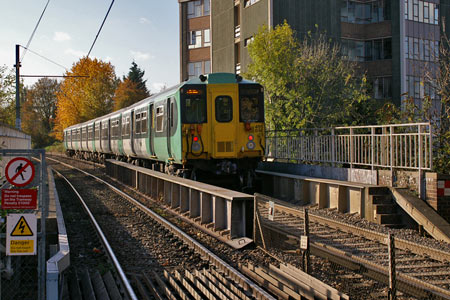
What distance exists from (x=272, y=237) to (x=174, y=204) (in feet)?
14.6

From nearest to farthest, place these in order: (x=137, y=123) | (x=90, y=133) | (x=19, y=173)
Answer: (x=19, y=173) < (x=137, y=123) < (x=90, y=133)

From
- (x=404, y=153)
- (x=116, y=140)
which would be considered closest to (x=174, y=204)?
(x=404, y=153)

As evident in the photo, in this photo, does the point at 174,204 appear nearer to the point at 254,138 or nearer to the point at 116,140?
the point at 254,138

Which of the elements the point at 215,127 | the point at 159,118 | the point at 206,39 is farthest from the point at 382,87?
the point at 215,127

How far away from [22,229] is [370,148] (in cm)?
843

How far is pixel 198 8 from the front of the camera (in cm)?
4184

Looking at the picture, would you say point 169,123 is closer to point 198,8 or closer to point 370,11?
point 370,11

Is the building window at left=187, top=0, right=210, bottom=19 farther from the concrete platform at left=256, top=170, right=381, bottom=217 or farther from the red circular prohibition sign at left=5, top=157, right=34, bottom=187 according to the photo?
the red circular prohibition sign at left=5, top=157, right=34, bottom=187

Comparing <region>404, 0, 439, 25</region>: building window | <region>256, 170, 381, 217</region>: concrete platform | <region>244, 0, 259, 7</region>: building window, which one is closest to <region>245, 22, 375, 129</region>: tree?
<region>256, 170, 381, 217</region>: concrete platform

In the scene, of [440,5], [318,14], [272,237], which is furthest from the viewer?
[440,5]

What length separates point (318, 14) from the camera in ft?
104

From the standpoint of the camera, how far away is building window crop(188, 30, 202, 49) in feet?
137

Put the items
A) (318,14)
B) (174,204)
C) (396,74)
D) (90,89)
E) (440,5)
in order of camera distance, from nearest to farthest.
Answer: (174,204), (318,14), (396,74), (440,5), (90,89)

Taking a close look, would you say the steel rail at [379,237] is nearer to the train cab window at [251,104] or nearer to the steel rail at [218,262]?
the steel rail at [218,262]
